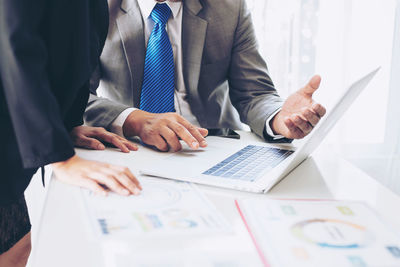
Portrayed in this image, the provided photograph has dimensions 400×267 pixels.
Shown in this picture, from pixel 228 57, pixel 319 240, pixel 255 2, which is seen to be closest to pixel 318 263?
pixel 319 240

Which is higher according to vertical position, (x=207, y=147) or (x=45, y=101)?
(x=45, y=101)

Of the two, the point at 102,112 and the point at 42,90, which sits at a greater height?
the point at 42,90

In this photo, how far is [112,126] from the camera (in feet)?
3.24

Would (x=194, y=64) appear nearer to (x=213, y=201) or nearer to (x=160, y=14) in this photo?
(x=160, y=14)

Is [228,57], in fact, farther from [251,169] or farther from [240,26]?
[251,169]

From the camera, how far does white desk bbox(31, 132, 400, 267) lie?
410mm

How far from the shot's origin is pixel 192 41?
47.7 inches

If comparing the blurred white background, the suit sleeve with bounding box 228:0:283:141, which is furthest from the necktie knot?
the blurred white background

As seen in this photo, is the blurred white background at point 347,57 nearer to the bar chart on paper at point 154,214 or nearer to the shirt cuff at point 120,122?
the shirt cuff at point 120,122

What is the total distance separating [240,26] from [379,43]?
1.36 meters

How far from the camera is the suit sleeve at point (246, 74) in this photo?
1.21m

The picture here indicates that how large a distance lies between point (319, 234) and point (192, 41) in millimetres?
885

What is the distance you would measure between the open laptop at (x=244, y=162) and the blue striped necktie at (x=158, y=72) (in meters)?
0.32

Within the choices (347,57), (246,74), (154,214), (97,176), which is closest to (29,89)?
(97,176)
